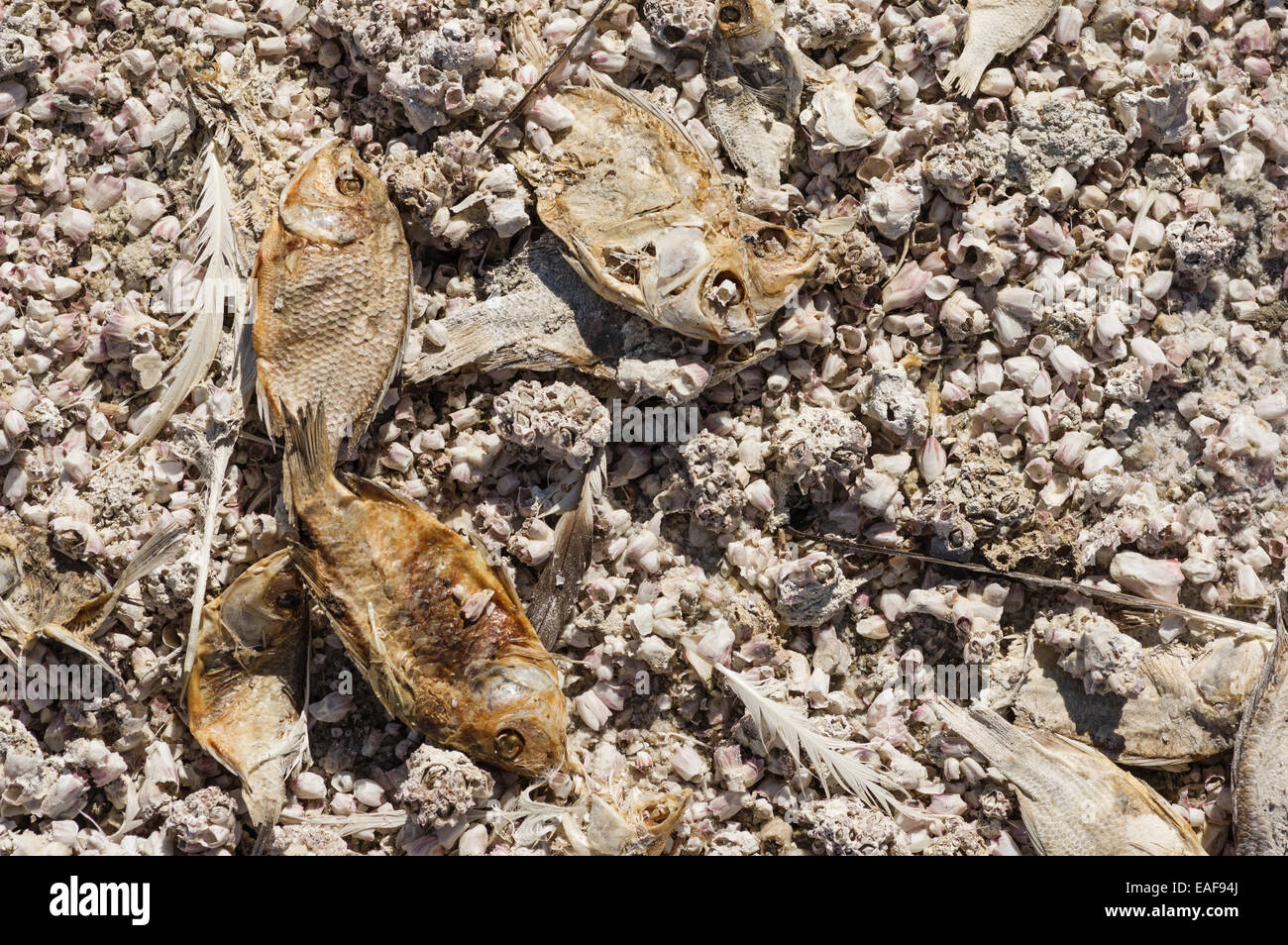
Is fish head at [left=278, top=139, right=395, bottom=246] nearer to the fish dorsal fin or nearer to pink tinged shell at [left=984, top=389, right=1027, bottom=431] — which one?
the fish dorsal fin

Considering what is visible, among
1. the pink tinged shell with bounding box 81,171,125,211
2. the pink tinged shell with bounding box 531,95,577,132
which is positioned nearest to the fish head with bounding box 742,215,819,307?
the pink tinged shell with bounding box 531,95,577,132

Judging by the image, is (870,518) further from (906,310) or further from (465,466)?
(465,466)

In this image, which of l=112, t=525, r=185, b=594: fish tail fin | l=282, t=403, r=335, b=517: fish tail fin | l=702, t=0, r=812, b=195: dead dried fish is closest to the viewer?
l=282, t=403, r=335, b=517: fish tail fin

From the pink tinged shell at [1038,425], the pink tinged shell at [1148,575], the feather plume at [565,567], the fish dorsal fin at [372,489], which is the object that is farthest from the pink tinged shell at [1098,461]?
the fish dorsal fin at [372,489]

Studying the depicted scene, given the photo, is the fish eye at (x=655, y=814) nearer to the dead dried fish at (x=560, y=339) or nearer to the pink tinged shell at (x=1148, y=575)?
the dead dried fish at (x=560, y=339)

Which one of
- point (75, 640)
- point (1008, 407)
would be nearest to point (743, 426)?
point (1008, 407)

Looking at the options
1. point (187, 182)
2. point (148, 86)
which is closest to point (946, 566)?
point (187, 182)

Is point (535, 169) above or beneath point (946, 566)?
above
